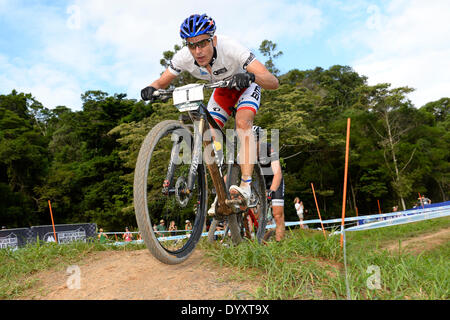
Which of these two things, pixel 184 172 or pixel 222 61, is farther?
pixel 222 61

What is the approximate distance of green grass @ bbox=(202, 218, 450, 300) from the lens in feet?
8.47

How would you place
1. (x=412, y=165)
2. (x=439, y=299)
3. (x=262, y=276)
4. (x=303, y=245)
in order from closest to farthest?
(x=439, y=299) < (x=262, y=276) < (x=303, y=245) < (x=412, y=165)

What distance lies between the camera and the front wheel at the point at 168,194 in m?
2.81

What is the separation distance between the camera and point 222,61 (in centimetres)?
360

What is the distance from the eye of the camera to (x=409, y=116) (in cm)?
3788

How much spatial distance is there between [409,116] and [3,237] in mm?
39950

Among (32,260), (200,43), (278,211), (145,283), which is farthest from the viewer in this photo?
(278,211)

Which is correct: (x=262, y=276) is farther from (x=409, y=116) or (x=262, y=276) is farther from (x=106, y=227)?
(x=409, y=116)

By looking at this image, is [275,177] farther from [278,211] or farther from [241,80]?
[241,80]

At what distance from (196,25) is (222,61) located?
49 cm

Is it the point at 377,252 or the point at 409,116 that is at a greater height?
the point at 409,116

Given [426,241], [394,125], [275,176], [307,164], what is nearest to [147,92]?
[275,176]

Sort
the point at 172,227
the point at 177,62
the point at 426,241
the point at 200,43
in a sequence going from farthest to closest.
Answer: the point at 426,241, the point at 172,227, the point at 177,62, the point at 200,43
